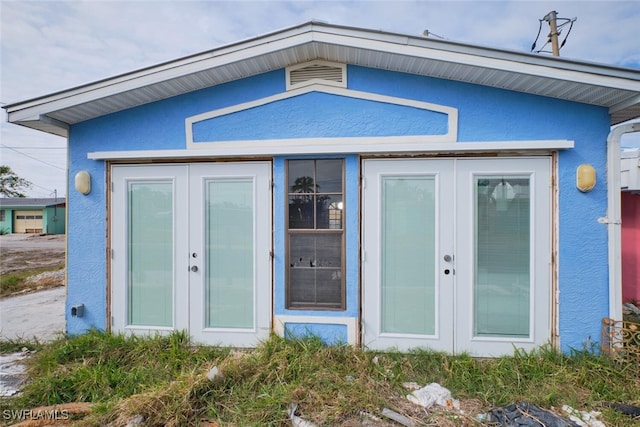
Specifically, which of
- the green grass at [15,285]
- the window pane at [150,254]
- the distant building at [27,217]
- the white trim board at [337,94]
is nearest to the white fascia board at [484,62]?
the white trim board at [337,94]

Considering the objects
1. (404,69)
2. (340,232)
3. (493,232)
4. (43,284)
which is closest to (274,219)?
(340,232)

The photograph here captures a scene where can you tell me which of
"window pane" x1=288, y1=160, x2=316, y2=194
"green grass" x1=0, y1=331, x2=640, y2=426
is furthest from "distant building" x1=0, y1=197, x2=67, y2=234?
"window pane" x1=288, y1=160, x2=316, y2=194

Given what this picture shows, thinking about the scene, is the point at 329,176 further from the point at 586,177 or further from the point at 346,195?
the point at 586,177

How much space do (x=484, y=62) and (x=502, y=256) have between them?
2106mm

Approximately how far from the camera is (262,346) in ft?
11.4

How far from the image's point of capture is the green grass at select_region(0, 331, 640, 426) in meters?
2.52

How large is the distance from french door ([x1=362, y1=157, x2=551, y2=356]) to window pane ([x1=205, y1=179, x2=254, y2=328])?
4.69 ft

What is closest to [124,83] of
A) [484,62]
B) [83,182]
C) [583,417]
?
[83,182]

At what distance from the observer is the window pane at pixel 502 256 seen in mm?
3393

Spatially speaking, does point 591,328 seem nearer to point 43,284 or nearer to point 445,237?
point 445,237

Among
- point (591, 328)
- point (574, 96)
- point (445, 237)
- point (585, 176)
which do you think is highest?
point (574, 96)

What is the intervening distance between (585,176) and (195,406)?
175 inches

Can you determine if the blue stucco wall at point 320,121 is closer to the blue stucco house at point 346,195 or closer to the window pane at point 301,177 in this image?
the blue stucco house at point 346,195

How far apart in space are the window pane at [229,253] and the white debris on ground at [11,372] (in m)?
1.87
